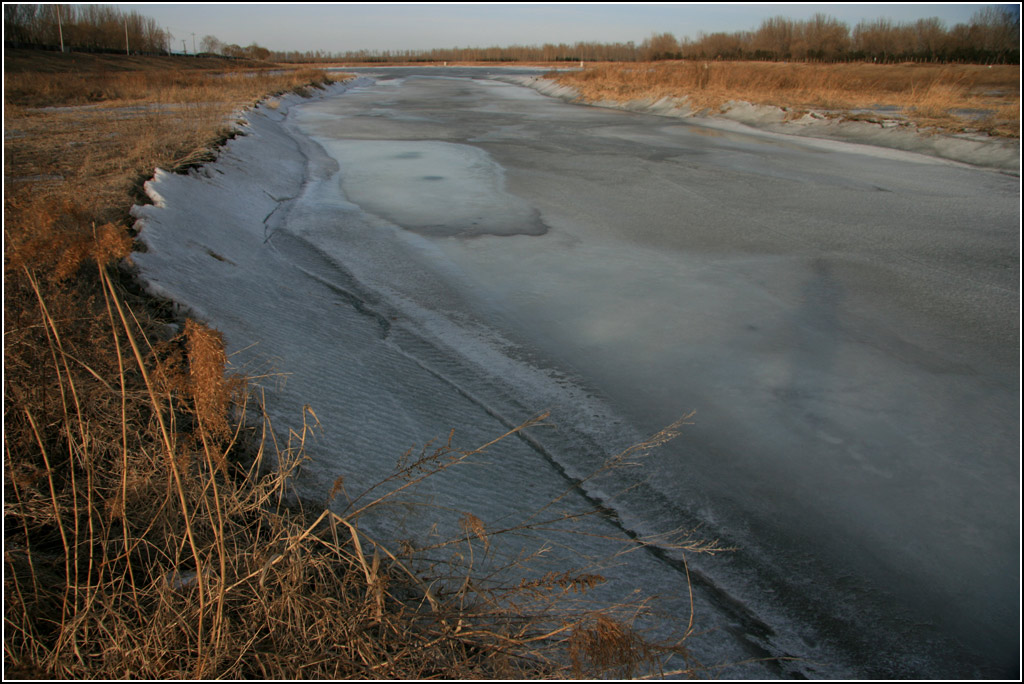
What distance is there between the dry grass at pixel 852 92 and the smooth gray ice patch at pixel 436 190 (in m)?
7.85

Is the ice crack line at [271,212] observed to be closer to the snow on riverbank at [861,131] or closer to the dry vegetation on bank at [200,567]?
the dry vegetation on bank at [200,567]

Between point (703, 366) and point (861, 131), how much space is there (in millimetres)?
10210

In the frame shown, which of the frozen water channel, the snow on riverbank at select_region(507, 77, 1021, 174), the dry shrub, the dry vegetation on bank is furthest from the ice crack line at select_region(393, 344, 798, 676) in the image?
the snow on riverbank at select_region(507, 77, 1021, 174)

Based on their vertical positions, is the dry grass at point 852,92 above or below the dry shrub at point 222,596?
above

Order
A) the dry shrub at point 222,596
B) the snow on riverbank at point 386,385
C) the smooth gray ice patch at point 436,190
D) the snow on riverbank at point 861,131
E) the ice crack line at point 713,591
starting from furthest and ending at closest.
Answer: the snow on riverbank at point 861,131
the smooth gray ice patch at point 436,190
the snow on riverbank at point 386,385
the ice crack line at point 713,591
the dry shrub at point 222,596

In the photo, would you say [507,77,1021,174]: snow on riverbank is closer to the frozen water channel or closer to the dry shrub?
the frozen water channel

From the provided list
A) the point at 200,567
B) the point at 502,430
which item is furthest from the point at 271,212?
the point at 200,567

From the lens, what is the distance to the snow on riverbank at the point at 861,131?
887cm

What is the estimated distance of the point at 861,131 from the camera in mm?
11211

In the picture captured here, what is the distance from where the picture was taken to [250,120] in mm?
10562

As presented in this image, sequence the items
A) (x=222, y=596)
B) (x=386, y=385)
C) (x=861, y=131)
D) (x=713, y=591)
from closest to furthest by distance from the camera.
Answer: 1. (x=222, y=596)
2. (x=713, y=591)
3. (x=386, y=385)
4. (x=861, y=131)

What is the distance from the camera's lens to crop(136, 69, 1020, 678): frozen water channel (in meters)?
2.02

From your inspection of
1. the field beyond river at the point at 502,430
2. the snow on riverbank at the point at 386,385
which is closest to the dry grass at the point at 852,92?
the field beyond river at the point at 502,430

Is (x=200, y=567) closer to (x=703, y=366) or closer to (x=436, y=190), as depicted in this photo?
(x=703, y=366)
